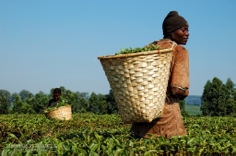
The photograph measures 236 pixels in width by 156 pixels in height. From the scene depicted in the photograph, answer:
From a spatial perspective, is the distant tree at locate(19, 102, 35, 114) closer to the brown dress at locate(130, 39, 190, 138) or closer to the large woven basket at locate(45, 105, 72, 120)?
the large woven basket at locate(45, 105, 72, 120)

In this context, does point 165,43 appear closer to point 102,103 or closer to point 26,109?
point 102,103

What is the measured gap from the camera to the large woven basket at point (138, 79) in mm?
2363

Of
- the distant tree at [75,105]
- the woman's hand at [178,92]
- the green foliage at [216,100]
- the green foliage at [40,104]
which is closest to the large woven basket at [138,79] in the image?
the woman's hand at [178,92]

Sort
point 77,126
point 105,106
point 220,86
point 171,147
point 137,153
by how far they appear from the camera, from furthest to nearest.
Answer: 1. point 220,86
2. point 105,106
3. point 77,126
4. point 171,147
5. point 137,153

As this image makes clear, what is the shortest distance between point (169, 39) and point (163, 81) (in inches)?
35.2

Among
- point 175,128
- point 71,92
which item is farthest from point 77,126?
point 71,92

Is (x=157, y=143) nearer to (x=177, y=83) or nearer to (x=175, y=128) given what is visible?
(x=175, y=128)

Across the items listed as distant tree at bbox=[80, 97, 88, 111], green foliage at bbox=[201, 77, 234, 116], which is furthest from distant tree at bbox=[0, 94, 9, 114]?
green foliage at bbox=[201, 77, 234, 116]

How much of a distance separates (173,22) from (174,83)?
94cm

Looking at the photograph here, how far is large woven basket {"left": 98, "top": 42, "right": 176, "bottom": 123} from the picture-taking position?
7.75ft

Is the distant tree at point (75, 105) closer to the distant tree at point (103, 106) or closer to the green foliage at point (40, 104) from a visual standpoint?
the distant tree at point (103, 106)

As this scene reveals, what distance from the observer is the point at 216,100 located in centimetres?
1432

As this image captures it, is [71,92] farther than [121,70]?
Yes

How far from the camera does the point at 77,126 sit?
265 inches
